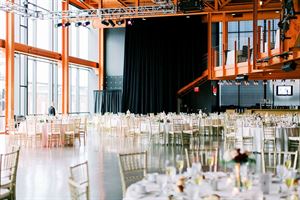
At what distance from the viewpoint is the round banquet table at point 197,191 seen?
3475 mm

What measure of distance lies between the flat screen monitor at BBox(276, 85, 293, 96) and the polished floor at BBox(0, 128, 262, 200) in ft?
46.2

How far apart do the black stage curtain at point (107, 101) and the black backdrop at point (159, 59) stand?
90cm

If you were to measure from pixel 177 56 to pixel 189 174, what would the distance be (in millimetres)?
19048

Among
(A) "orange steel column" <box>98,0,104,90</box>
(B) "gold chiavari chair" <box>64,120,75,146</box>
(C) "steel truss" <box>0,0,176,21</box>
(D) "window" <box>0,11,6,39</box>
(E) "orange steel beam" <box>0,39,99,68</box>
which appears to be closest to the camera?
(B) "gold chiavari chair" <box>64,120,75,146</box>

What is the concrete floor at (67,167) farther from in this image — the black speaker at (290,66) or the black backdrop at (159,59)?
the black backdrop at (159,59)

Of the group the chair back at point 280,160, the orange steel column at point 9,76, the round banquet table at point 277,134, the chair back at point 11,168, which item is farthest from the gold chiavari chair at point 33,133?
the chair back at point 280,160

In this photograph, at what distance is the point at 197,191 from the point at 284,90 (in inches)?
904

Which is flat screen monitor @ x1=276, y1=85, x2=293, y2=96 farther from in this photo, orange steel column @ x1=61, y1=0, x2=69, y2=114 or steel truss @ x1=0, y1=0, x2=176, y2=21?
orange steel column @ x1=61, y1=0, x2=69, y2=114

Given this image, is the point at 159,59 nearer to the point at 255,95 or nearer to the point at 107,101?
the point at 107,101

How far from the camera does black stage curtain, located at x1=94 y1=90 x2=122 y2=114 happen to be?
2380 cm

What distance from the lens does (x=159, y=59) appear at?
75.9ft

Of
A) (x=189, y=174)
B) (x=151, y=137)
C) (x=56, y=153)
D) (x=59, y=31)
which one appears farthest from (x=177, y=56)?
(x=189, y=174)

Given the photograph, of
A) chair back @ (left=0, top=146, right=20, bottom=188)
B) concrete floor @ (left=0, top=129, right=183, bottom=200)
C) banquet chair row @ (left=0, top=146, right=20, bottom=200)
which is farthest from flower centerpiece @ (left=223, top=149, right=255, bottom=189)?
concrete floor @ (left=0, top=129, right=183, bottom=200)

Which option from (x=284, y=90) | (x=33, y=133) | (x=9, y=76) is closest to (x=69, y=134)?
(x=33, y=133)
